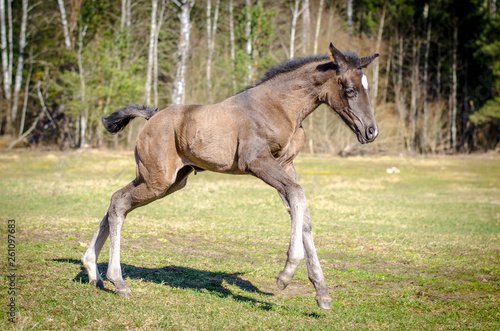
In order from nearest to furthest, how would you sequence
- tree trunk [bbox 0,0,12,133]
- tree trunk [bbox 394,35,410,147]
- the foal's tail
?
the foal's tail
tree trunk [bbox 0,0,12,133]
tree trunk [bbox 394,35,410,147]

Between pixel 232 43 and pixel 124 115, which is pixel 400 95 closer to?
pixel 232 43

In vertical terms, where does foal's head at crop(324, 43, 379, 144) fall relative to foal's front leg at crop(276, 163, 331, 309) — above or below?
above

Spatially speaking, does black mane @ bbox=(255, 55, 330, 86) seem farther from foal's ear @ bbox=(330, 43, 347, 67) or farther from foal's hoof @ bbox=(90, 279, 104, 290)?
foal's hoof @ bbox=(90, 279, 104, 290)

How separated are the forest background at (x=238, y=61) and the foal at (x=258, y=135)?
27.9 meters

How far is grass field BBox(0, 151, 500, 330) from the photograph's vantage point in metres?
5.27

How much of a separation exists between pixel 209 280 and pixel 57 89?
103 ft

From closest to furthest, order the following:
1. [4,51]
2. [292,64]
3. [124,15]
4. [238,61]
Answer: [292,64] < [4,51] < [238,61] < [124,15]

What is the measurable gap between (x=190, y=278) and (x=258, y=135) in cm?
242

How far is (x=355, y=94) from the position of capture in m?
5.70

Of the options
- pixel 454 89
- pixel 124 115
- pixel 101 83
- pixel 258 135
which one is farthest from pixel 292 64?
pixel 454 89

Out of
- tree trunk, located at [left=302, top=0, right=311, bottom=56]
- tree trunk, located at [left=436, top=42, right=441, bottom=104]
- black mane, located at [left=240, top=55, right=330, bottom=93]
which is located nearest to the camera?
black mane, located at [left=240, top=55, right=330, bottom=93]

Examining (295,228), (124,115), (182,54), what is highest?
(182,54)

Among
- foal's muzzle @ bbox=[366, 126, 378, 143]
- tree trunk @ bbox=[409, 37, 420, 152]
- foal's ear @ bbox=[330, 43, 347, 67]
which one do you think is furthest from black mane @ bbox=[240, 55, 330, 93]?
tree trunk @ bbox=[409, 37, 420, 152]

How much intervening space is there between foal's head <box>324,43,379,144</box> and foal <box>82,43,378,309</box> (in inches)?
0.5
